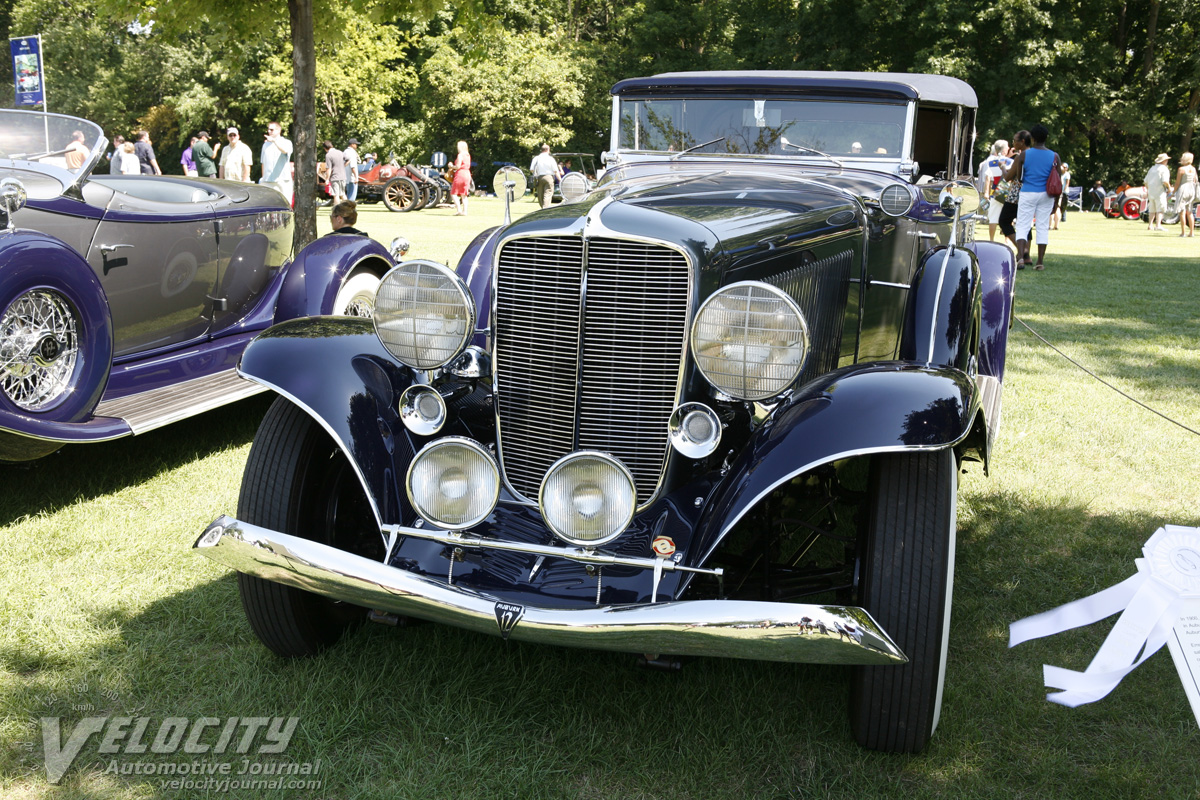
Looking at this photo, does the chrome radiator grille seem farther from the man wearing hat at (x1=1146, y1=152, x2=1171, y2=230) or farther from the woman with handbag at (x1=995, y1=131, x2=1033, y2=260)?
the man wearing hat at (x1=1146, y1=152, x2=1171, y2=230)

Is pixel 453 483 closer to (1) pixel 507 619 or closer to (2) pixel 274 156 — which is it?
(1) pixel 507 619

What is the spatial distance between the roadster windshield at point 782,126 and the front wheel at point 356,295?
82.6 inches

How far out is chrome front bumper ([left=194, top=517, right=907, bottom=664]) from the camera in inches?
76.7

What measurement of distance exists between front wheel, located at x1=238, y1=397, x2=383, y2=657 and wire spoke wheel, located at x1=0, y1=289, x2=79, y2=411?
4.63ft

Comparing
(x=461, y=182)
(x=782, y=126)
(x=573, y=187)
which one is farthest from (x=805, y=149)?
(x=461, y=182)

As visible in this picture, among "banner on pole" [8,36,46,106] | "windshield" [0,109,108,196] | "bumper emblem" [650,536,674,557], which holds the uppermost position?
"banner on pole" [8,36,46,106]

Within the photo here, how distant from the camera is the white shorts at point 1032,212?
11.3 metres

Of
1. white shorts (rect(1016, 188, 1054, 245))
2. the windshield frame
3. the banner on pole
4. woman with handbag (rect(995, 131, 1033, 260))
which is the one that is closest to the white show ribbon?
the windshield frame

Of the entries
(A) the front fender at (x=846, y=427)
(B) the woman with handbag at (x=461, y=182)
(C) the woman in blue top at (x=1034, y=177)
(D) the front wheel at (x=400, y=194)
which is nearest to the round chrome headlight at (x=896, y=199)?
(A) the front fender at (x=846, y=427)

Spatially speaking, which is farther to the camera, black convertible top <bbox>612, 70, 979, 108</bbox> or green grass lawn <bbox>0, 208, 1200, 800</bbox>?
black convertible top <bbox>612, 70, 979, 108</bbox>

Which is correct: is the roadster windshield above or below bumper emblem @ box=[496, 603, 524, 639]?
above

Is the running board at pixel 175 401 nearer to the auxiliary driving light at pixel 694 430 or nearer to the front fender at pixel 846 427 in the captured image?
the auxiliary driving light at pixel 694 430

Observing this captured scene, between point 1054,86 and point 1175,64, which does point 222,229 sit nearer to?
point 1054,86

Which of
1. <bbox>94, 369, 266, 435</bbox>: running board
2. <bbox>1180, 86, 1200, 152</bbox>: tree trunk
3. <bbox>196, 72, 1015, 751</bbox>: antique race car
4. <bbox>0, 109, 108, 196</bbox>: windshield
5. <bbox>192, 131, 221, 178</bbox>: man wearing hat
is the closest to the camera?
<bbox>196, 72, 1015, 751</bbox>: antique race car
